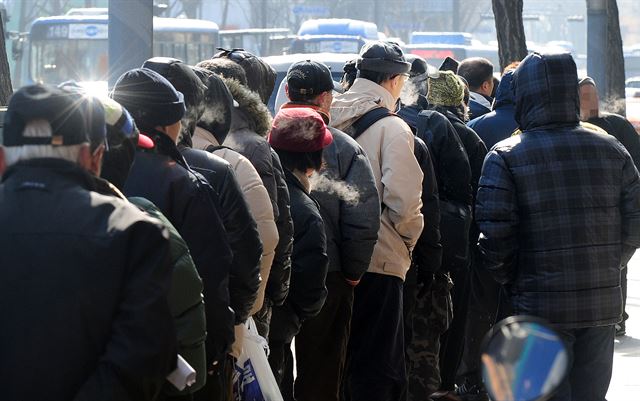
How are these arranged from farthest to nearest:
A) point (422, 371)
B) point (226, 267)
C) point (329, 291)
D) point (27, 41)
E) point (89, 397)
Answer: point (27, 41), point (422, 371), point (329, 291), point (226, 267), point (89, 397)

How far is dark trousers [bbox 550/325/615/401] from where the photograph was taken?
5180 millimetres

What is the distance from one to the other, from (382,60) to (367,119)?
0.33 meters

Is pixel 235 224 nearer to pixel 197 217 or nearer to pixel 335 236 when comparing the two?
pixel 197 217

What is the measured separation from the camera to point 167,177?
13.0 feet

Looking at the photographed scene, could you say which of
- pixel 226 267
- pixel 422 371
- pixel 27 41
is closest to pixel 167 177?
pixel 226 267

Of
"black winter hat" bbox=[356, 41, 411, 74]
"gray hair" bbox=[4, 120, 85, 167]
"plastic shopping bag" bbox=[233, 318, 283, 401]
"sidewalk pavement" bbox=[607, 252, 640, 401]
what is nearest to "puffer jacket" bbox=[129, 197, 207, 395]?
"gray hair" bbox=[4, 120, 85, 167]

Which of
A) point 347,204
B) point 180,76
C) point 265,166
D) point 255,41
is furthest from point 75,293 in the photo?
point 255,41

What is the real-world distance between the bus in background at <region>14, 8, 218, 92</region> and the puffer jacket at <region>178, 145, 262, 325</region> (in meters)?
23.8

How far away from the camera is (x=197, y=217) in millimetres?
3908

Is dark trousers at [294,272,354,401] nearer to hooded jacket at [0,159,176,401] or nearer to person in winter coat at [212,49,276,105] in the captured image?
person in winter coat at [212,49,276,105]

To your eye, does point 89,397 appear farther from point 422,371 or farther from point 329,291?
point 422,371

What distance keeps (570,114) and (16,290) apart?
9.83 feet

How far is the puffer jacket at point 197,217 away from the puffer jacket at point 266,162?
1.09 m

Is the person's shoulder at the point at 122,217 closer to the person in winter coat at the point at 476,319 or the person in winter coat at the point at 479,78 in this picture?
the person in winter coat at the point at 476,319
